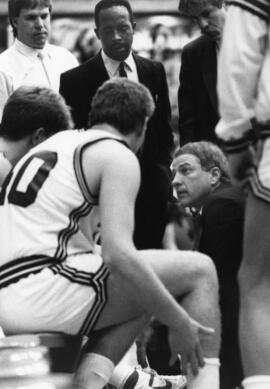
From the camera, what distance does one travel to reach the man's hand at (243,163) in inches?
246

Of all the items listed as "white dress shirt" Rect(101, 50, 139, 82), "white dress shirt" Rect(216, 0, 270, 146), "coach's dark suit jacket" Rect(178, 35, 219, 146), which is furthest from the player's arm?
"white dress shirt" Rect(216, 0, 270, 146)

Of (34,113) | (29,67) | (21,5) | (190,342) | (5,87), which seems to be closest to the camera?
(190,342)

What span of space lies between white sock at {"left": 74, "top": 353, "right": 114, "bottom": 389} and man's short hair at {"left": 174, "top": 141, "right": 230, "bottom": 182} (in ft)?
6.22

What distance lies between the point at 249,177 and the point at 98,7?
3.37 m

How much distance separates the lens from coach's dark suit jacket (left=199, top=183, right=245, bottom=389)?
7418mm

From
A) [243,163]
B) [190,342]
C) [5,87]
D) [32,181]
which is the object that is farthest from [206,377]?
[5,87]

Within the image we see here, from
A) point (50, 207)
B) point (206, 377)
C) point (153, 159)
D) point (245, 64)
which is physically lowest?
point (153, 159)

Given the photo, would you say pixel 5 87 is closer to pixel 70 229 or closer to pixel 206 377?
Answer: pixel 70 229

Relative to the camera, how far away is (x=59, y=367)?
6.00 metres

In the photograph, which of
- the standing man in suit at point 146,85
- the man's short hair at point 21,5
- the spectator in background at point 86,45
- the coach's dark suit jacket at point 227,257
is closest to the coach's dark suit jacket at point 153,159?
the standing man in suit at point 146,85

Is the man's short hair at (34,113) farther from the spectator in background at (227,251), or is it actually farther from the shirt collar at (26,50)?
the shirt collar at (26,50)

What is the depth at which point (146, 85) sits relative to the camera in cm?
930

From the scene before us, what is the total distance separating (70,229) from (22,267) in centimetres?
25

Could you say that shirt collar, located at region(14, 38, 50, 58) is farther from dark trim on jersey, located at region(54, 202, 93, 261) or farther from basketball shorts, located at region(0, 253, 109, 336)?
basketball shorts, located at region(0, 253, 109, 336)
